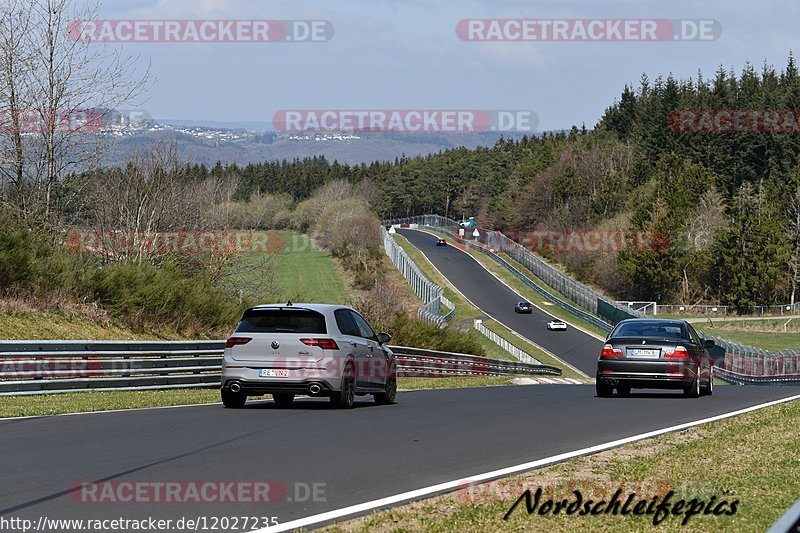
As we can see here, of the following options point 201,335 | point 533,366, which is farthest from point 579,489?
point 533,366

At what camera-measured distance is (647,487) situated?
29.2 ft

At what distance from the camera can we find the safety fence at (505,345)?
210 feet

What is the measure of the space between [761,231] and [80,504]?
112 meters

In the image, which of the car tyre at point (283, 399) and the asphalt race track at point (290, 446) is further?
the car tyre at point (283, 399)

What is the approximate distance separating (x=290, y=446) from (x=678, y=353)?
1114 cm

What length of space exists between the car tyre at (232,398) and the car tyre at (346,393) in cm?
142

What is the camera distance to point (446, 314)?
79.2 metres

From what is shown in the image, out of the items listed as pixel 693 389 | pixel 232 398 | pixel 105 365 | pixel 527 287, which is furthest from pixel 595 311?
pixel 232 398

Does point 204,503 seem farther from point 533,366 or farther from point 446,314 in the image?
point 446,314

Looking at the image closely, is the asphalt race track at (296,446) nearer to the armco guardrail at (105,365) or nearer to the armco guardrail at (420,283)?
the armco guardrail at (105,365)

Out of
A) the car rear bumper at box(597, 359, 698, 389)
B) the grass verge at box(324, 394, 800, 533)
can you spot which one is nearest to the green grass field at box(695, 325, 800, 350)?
Result: the car rear bumper at box(597, 359, 698, 389)

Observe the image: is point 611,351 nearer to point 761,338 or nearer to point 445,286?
point 761,338

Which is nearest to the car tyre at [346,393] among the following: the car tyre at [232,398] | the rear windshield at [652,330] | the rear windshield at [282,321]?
the rear windshield at [282,321]

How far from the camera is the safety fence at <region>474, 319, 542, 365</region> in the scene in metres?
63.9
